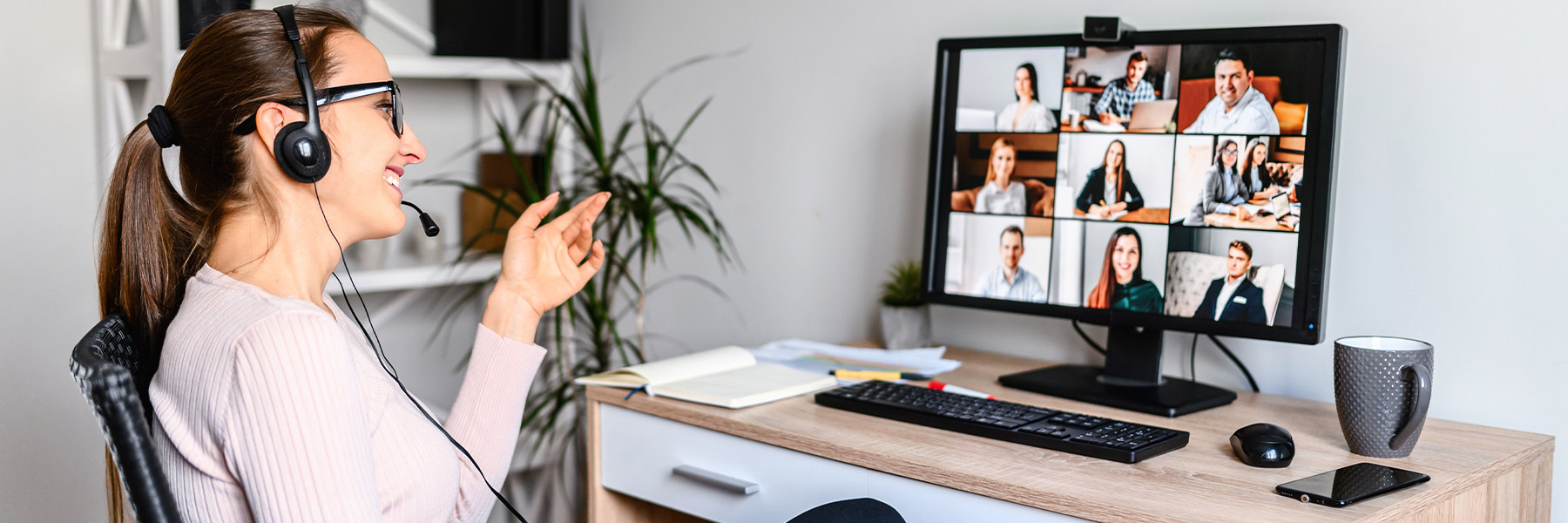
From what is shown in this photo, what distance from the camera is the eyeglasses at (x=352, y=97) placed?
104cm

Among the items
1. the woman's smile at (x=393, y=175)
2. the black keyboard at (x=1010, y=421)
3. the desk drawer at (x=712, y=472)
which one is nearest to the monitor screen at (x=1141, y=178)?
the black keyboard at (x=1010, y=421)

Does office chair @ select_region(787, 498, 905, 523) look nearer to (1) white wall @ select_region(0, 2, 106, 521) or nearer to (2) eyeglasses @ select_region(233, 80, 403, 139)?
(2) eyeglasses @ select_region(233, 80, 403, 139)

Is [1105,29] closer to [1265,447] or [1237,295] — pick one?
[1237,295]

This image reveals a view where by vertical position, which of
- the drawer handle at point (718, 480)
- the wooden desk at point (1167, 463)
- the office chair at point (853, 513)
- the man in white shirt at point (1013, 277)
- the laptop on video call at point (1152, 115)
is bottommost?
the drawer handle at point (718, 480)

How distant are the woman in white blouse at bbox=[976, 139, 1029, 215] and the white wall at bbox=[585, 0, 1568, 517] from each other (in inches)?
11.0

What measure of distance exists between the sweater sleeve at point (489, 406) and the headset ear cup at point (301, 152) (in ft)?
0.93

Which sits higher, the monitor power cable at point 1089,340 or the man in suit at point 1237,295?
the man in suit at point 1237,295

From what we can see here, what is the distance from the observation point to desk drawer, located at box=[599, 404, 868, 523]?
1.29m

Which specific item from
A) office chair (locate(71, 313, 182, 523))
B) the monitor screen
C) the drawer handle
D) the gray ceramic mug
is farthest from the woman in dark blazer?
office chair (locate(71, 313, 182, 523))

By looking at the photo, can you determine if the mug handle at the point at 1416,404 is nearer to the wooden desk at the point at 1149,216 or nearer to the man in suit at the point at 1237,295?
the man in suit at the point at 1237,295

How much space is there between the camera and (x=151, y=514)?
83 centimetres

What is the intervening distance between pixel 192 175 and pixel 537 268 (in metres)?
0.37

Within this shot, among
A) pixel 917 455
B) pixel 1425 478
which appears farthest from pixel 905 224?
pixel 1425 478

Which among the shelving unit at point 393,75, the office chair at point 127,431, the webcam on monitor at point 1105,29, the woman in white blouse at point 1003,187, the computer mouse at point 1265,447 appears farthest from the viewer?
the shelving unit at point 393,75
